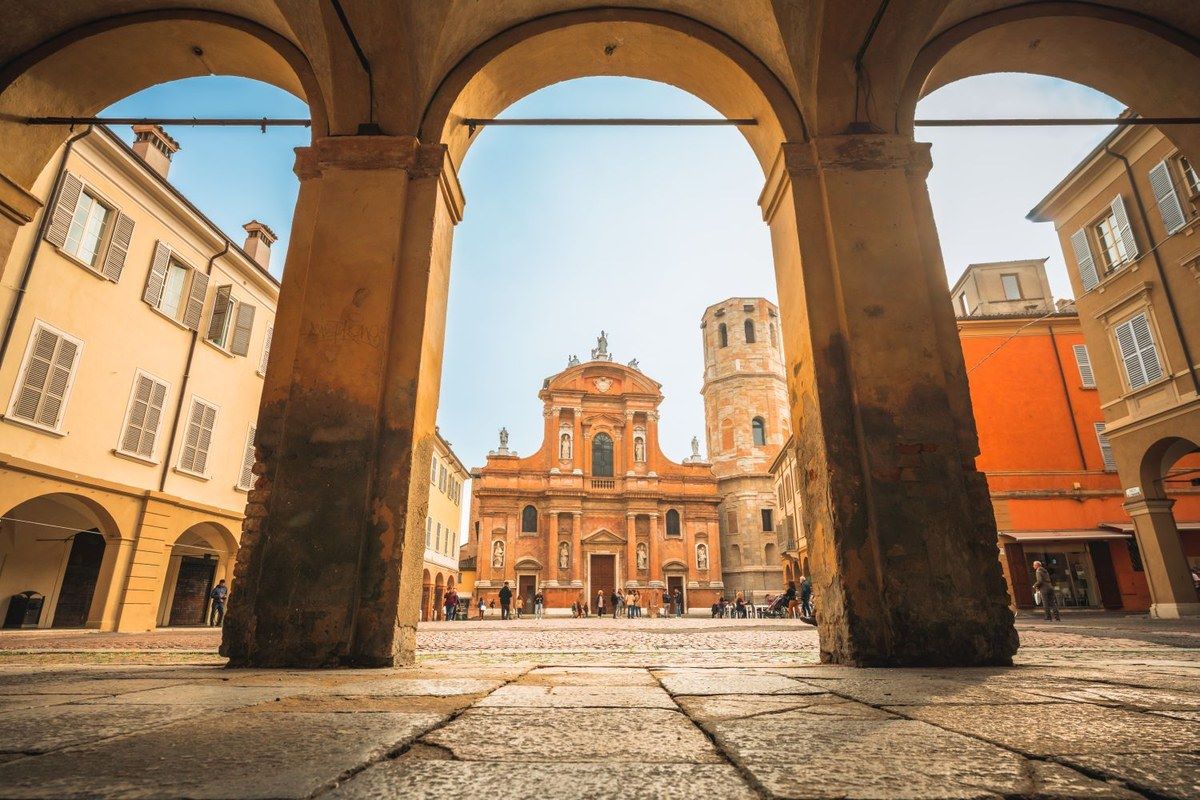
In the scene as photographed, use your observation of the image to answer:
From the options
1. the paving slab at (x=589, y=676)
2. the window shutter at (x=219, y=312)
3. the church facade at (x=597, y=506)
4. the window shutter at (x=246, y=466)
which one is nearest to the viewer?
the paving slab at (x=589, y=676)

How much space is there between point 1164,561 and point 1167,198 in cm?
658

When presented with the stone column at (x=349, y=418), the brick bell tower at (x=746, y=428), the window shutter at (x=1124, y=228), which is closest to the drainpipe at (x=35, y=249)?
the stone column at (x=349, y=418)

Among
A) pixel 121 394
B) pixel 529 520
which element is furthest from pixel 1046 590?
pixel 529 520

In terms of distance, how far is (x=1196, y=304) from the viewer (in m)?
11.0

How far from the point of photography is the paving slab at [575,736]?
4.36 ft

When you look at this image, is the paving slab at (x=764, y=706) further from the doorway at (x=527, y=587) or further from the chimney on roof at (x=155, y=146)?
the doorway at (x=527, y=587)

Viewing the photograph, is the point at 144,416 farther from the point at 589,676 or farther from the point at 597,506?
the point at 597,506

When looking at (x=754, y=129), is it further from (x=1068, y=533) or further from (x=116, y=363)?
(x=1068, y=533)

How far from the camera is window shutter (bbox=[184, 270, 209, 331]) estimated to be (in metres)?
13.1

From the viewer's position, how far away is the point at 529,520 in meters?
33.4

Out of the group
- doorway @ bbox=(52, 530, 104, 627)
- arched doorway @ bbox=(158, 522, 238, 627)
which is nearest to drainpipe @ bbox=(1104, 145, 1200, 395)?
arched doorway @ bbox=(158, 522, 238, 627)

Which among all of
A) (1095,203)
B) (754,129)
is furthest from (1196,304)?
(754,129)

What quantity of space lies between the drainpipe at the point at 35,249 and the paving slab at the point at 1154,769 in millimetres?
12238

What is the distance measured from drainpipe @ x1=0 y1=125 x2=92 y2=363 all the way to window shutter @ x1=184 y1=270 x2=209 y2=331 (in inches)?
126
